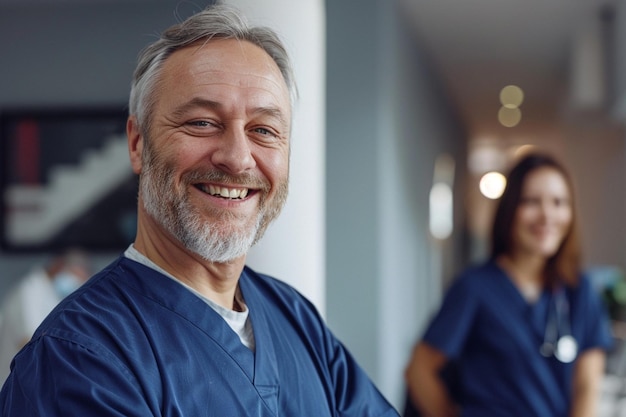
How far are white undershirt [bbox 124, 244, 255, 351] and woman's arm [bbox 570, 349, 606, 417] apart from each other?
1.19 meters

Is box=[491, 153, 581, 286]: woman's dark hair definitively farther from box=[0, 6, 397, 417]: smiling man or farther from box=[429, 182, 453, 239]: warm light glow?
box=[429, 182, 453, 239]: warm light glow

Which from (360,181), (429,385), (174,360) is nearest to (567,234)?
(429,385)

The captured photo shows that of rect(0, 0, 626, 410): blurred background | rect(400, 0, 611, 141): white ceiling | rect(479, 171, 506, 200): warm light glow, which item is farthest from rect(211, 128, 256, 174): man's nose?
rect(479, 171, 506, 200): warm light glow

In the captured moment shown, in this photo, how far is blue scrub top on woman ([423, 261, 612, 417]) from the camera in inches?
80.7

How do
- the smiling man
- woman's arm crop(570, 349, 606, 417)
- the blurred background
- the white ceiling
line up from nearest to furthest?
1. the smiling man
2. woman's arm crop(570, 349, 606, 417)
3. the blurred background
4. the white ceiling

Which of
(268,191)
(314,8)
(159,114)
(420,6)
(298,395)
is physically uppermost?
(420,6)

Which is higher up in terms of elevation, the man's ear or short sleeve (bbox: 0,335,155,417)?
the man's ear

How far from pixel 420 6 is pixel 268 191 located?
149 inches

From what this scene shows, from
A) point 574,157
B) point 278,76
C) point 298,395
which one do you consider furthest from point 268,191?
point 574,157

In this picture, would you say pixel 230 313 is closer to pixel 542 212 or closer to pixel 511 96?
pixel 542 212

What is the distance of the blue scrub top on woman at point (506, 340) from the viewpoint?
205 cm

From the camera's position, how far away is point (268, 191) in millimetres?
1154

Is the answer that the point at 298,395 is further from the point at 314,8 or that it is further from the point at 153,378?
the point at 314,8

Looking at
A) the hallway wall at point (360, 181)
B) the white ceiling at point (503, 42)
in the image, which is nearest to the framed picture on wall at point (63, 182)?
the hallway wall at point (360, 181)
